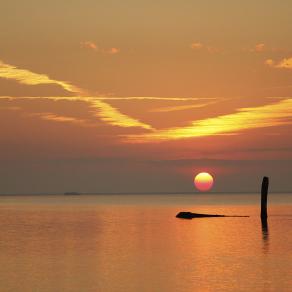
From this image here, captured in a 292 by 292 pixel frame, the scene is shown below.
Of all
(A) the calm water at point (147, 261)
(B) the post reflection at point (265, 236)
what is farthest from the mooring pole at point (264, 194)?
(A) the calm water at point (147, 261)

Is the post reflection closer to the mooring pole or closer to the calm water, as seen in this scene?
the calm water

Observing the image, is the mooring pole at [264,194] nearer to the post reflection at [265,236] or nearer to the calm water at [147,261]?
the post reflection at [265,236]

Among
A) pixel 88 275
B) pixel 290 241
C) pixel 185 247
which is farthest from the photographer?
pixel 290 241

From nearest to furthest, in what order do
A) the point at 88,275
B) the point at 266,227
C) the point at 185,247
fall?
1. the point at 88,275
2. the point at 185,247
3. the point at 266,227

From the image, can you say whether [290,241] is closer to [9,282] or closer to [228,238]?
[228,238]

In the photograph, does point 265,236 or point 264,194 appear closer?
point 265,236

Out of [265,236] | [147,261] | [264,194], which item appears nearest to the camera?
[147,261]

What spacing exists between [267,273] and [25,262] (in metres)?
15.6

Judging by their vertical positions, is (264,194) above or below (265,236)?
above

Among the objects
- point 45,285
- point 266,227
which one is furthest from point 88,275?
point 266,227

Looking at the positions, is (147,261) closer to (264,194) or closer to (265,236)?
(265,236)

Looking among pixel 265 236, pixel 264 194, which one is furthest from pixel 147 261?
pixel 264 194

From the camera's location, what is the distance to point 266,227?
3002 inches

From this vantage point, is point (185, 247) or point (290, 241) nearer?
point (185, 247)
